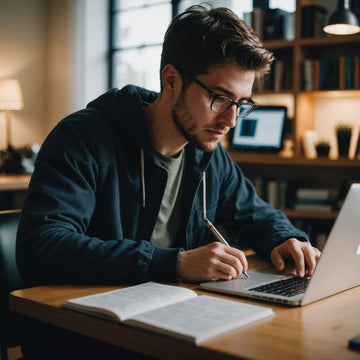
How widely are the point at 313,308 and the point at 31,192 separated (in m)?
0.70

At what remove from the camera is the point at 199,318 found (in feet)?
2.83

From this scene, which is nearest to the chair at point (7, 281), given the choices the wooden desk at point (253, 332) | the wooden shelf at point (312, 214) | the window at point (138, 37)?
the wooden desk at point (253, 332)

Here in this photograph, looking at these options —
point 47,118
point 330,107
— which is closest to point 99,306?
point 330,107

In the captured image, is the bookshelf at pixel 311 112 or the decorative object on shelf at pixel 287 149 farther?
the decorative object on shelf at pixel 287 149

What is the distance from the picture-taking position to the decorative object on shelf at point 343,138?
3363mm

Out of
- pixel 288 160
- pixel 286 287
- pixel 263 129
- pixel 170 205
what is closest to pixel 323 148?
pixel 288 160

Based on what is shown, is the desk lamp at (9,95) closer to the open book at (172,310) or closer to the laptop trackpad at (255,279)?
the laptop trackpad at (255,279)

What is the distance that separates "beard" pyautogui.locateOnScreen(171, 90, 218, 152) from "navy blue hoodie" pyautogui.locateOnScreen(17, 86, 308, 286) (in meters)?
0.11

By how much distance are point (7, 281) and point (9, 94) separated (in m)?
3.70

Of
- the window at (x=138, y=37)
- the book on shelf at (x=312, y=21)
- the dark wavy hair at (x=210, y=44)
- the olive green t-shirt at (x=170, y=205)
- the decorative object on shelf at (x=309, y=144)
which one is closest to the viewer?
the dark wavy hair at (x=210, y=44)

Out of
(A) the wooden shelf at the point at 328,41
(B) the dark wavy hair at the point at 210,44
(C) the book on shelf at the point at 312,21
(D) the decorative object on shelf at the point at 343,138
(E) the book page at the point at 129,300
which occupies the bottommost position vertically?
(E) the book page at the point at 129,300

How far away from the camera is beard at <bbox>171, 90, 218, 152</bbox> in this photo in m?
1.52

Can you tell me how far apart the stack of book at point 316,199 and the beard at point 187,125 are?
2.11m

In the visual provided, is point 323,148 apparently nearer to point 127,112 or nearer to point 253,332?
point 127,112
